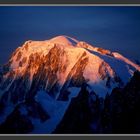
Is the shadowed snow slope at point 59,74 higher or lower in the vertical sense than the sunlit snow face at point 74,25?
lower

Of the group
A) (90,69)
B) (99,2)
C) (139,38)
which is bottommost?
(90,69)

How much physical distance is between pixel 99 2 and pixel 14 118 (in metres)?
1.56

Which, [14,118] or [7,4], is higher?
[7,4]

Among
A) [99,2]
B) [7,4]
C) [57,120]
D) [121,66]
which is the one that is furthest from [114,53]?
[7,4]

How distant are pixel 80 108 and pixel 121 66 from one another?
2.08 ft

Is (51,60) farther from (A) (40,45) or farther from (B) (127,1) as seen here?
(B) (127,1)

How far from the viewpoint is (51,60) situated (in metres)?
5.22

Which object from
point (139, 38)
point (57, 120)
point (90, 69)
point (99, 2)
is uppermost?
point (99, 2)

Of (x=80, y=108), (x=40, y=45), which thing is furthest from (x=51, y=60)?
(x=80, y=108)

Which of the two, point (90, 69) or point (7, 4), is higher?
point (7, 4)

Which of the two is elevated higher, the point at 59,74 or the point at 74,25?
the point at 74,25

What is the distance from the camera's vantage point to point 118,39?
5254 mm

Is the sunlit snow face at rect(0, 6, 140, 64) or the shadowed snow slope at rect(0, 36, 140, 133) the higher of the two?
the sunlit snow face at rect(0, 6, 140, 64)

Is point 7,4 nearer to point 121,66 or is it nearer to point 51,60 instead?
point 51,60
